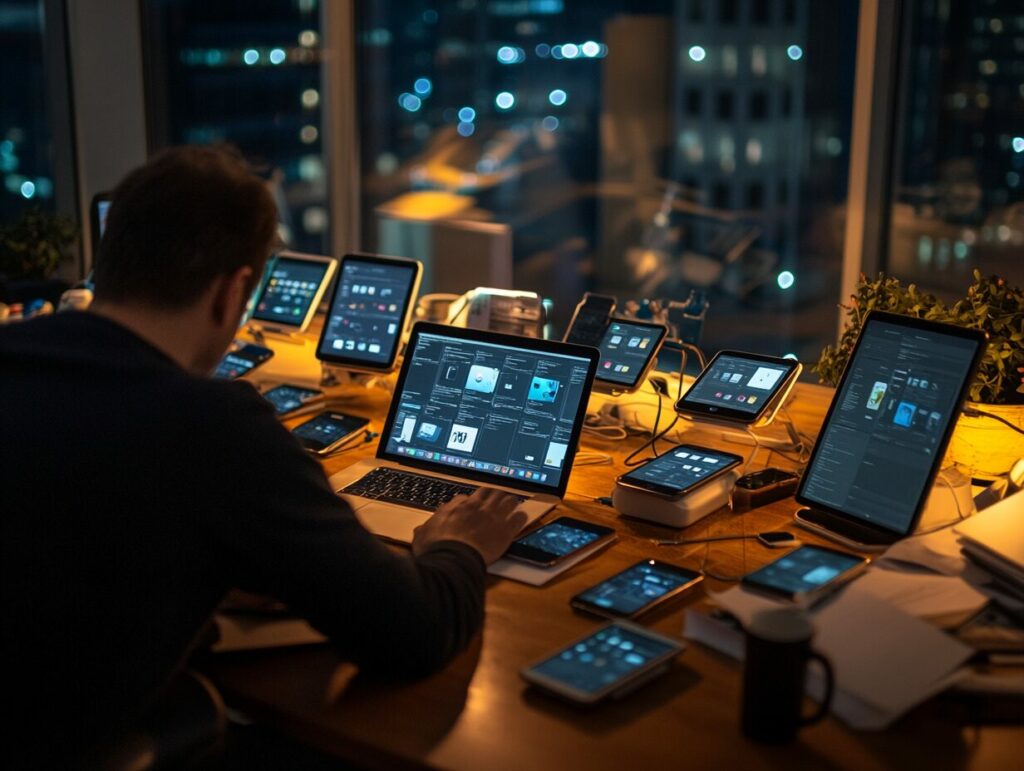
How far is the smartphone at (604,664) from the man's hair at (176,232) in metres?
0.70

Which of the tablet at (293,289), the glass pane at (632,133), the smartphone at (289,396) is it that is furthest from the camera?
the glass pane at (632,133)

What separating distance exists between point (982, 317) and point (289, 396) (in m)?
1.65

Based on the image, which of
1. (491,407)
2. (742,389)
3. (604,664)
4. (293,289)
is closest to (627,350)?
(742,389)

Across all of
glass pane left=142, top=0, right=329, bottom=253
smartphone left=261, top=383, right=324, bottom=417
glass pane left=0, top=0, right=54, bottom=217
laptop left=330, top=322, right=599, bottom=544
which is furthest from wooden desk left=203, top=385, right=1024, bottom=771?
glass pane left=0, top=0, right=54, bottom=217

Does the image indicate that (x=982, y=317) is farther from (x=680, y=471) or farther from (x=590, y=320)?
(x=590, y=320)

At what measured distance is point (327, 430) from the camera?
2.70 metres

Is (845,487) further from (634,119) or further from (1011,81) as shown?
(634,119)

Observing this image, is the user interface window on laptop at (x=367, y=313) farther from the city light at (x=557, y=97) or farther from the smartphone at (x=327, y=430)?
the city light at (x=557, y=97)

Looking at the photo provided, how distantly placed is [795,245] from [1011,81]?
1732 mm

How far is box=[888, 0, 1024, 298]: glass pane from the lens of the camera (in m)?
3.57

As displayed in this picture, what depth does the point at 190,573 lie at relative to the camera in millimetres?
1451

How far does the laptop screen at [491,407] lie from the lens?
2.22 m

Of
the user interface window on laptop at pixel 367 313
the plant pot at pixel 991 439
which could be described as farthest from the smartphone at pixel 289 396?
the plant pot at pixel 991 439

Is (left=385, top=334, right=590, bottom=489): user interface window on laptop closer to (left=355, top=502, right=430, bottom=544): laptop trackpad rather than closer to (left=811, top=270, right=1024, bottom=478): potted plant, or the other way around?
(left=355, top=502, right=430, bottom=544): laptop trackpad
